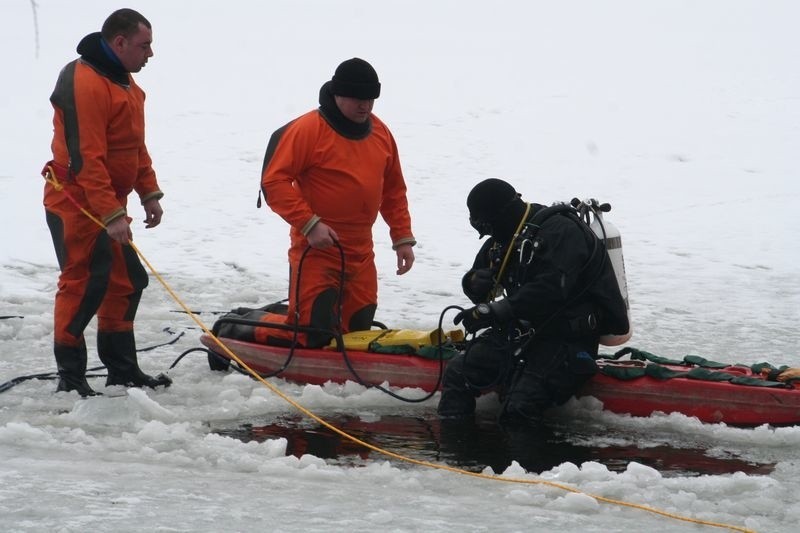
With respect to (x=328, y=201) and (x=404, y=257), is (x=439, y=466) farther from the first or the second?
(x=404, y=257)

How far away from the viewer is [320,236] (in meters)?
5.97

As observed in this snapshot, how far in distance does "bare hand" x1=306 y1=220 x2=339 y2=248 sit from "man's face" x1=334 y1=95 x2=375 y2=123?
0.61 meters

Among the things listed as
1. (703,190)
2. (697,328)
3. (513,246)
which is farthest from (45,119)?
(513,246)

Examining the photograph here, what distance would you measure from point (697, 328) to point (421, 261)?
294 cm

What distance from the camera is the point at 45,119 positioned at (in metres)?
15.0

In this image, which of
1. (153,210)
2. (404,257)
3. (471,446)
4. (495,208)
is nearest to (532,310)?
(495,208)

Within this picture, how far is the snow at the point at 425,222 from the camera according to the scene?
4137 millimetres

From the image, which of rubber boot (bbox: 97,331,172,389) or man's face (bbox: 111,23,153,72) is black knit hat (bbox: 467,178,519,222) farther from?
rubber boot (bbox: 97,331,172,389)

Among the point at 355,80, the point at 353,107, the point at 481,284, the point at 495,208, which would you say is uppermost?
the point at 355,80

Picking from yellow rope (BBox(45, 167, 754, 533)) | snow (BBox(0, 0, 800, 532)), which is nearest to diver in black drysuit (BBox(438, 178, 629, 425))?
snow (BBox(0, 0, 800, 532))

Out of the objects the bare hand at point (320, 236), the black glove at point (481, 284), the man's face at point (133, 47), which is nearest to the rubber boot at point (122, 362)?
the bare hand at point (320, 236)

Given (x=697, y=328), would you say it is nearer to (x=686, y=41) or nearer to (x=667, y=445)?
(x=667, y=445)

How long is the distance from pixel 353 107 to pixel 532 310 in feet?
5.15

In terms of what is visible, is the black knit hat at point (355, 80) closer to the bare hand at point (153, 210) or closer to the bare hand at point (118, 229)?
the bare hand at point (153, 210)
